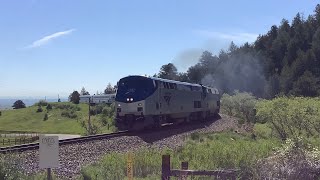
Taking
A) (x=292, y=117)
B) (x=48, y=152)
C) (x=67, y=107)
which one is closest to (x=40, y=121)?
(x=67, y=107)

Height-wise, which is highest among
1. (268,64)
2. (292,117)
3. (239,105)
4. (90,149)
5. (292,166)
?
(268,64)

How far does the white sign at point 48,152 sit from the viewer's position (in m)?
8.25

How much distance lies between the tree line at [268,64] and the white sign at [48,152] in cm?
9998

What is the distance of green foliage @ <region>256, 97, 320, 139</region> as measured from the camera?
2272 centimetres

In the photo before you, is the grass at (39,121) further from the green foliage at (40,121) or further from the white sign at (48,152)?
the white sign at (48,152)

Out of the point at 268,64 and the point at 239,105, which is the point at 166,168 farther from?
the point at 268,64

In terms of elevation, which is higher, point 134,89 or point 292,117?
point 134,89

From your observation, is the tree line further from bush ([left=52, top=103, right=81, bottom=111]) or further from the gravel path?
the gravel path

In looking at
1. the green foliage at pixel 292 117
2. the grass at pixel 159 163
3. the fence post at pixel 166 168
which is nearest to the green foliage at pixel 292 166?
the grass at pixel 159 163

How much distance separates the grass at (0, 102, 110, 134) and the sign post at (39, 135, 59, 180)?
70.0 meters

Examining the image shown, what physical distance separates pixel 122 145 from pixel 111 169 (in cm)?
994

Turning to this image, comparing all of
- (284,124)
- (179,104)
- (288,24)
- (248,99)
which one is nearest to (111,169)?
(284,124)

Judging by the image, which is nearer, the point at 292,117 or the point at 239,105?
the point at 292,117

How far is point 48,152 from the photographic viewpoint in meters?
8.33
